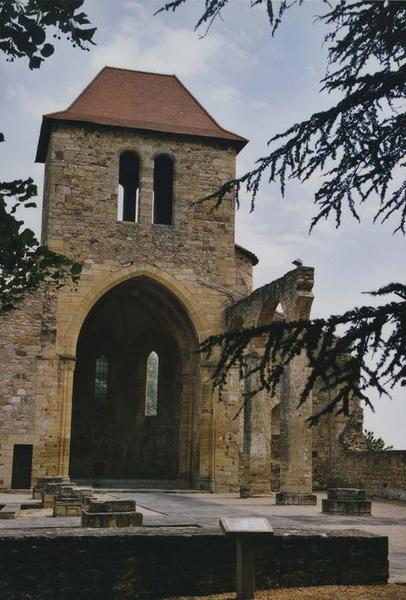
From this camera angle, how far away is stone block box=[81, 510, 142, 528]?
9578 millimetres

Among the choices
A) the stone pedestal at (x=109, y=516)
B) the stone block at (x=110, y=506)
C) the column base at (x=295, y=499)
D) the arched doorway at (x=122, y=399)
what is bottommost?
the column base at (x=295, y=499)

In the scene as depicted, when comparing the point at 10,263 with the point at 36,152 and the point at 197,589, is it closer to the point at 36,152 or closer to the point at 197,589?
the point at 197,589

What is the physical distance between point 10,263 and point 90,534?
7.50ft

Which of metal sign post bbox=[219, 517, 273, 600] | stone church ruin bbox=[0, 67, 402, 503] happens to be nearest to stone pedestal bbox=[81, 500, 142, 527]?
metal sign post bbox=[219, 517, 273, 600]

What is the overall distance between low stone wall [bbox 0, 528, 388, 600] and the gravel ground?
10 cm

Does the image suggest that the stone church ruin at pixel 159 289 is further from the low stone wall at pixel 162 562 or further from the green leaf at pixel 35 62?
the green leaf at pixel 35 62

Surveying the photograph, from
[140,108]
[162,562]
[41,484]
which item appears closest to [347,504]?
[41,484]

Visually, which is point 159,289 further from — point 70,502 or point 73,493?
point 70,502

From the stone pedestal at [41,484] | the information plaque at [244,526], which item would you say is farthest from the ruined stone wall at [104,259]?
the information plaque at [244,526]

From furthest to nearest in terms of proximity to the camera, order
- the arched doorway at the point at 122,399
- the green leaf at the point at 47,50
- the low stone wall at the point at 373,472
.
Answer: the arched doorway at the point at 122,399 < the low stone wall at the point at 373,472 < the green leaf at the point at 47,50

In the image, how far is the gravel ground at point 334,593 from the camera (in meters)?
5.96

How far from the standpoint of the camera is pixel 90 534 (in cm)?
592

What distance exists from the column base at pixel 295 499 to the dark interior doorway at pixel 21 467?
273 inches

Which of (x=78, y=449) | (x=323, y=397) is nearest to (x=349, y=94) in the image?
(x=323, y=397)
